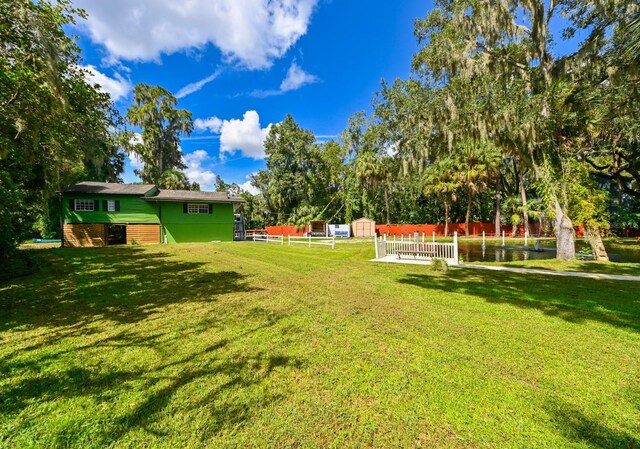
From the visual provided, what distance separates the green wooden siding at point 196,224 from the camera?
2283 cm

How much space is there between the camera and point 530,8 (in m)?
10.8

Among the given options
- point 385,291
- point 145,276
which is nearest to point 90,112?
point 145,276

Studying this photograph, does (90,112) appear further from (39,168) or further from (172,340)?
(172,340)

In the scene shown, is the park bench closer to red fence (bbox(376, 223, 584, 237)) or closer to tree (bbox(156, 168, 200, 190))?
red fence (bbox(376, 223, 584, 237))

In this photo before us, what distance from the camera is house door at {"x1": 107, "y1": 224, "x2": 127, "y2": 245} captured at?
2302 cm

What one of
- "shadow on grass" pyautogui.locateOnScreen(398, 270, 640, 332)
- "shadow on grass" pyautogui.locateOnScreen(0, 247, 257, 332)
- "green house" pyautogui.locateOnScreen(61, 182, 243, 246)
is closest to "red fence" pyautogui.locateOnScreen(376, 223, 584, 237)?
"green house" pyautogui.locateOnScreen(61, 182, 243, 246)

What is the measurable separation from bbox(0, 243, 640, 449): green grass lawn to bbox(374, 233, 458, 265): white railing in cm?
506

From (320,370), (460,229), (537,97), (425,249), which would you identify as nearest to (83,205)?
(425,249)

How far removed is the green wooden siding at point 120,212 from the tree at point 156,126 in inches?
433

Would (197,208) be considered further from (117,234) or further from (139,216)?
(117,234)

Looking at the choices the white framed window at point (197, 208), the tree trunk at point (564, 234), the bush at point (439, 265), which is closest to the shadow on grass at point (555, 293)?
the bush at point (439, 265)

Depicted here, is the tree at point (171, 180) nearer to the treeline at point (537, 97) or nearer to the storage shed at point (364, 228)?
the storage shed at point (364, 228)

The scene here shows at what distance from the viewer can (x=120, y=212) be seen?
21.8m

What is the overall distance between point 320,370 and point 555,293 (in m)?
6.48
